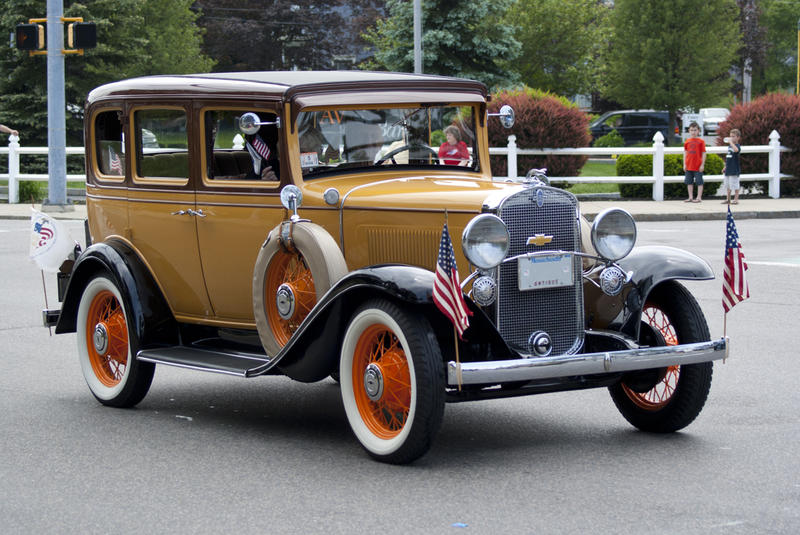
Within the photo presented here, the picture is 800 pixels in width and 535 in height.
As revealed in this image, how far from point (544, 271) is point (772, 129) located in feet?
74.8

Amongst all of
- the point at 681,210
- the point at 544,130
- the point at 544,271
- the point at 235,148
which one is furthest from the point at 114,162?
the point at 544,130

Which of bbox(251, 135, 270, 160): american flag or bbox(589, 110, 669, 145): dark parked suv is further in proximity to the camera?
bbox(589, 110, 669, 145): dark parked suv

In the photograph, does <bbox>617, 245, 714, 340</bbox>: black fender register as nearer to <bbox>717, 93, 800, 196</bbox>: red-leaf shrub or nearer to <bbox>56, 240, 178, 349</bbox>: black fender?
<bbox>56, 240, 178, 349</bbox>: black fender

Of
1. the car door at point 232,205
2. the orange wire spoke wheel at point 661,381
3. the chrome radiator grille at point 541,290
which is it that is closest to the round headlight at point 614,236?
the chrome radiator grille at point 541,290

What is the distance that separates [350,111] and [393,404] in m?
1.99

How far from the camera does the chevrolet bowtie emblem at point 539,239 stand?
20.7ft

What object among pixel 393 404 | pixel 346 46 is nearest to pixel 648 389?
pixel 393 404

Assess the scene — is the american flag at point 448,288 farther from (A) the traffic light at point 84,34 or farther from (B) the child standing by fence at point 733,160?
(B) the child standing by fence at point 733,160

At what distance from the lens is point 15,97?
3828 centimetres

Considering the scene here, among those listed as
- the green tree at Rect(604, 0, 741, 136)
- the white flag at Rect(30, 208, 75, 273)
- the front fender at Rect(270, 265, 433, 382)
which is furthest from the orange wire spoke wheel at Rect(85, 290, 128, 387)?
the green tree at Rect(604, 0, 741, 136)

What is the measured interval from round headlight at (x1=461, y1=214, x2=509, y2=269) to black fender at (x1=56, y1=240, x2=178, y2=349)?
95.4 inches

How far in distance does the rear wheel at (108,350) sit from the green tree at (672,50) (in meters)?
44.0

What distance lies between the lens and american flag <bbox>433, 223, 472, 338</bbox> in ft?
18.6

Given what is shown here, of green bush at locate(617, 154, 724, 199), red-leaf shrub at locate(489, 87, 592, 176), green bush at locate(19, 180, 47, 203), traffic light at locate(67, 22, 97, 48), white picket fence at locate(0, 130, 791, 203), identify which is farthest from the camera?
green bush at locate(19, 180, 47, 203)
